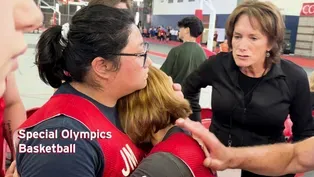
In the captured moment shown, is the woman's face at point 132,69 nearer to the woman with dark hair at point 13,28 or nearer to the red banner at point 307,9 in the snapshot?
the woman with dark hair at point 13,28

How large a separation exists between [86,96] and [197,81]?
42.7 inches

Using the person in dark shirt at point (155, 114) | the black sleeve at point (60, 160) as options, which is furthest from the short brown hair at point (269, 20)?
the black sleeve at point (60, 160)

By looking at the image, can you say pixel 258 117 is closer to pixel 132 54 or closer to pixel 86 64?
pixel 132 54

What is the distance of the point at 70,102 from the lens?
108 cm

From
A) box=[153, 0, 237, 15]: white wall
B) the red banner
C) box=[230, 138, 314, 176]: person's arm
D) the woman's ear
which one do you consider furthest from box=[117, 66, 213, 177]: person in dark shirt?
box=[153, 0, 237, 15]: white wall

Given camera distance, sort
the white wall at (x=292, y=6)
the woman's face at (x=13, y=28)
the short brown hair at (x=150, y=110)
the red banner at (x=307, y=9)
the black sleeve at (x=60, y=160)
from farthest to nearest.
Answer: the white wall at (x=292, y=6)
the red banner at (x=307, y=9)
the short brown hair at (x=150, y=110)
the black sleeve at (x=60, y=160)
the woman's face at (x=13, y=28)

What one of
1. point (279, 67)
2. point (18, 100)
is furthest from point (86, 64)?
point (279, 67)

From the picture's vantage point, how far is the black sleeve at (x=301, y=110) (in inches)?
71.0

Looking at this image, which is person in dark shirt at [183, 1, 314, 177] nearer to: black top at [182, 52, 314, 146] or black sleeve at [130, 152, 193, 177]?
black top at [182, 52, 314, 146]

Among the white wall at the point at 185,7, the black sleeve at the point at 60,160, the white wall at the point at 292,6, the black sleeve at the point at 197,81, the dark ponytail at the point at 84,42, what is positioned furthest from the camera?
the white wall at the point at 185,7

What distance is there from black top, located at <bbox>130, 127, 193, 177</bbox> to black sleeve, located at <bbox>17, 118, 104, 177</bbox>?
0.43 ft

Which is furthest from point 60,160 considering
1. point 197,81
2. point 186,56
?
point 186,56

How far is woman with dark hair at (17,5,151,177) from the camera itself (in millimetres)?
962

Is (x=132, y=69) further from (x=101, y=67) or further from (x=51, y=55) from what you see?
(x=51, y=55)
